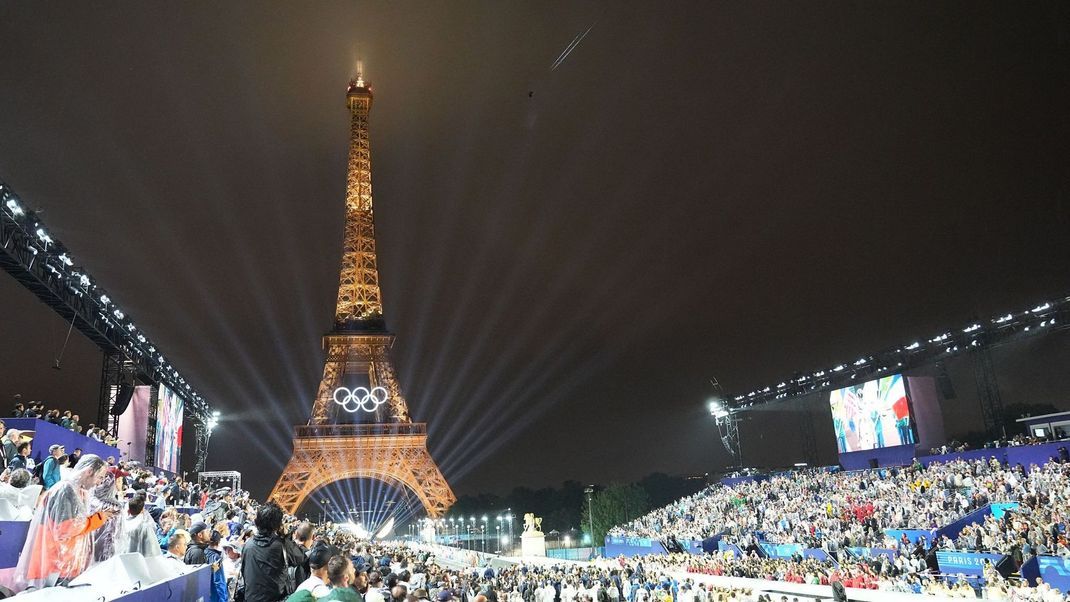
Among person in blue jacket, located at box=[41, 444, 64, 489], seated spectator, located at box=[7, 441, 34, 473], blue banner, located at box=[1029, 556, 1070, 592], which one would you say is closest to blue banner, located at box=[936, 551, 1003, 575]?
blue banner, located at box=[1029, 556, 1070, 592]

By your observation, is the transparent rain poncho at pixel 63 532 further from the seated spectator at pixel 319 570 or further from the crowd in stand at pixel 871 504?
the crowd in stand at pixel 871 504

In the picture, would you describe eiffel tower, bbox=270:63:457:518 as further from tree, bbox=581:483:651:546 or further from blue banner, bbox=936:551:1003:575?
blue banner, bbox=936:551:1003:575

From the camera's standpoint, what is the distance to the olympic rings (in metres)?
49.8

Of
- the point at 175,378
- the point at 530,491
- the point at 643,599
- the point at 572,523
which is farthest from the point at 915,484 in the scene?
the point at 530,491

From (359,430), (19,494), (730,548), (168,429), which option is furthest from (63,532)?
(359,430)

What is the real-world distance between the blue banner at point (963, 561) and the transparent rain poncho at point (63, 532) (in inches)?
828

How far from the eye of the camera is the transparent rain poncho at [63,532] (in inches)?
214

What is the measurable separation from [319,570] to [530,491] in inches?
3977

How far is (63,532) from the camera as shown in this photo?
5586 mm

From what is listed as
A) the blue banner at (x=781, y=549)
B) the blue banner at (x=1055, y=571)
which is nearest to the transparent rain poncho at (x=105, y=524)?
the blue banner at (x=1055, y=571)

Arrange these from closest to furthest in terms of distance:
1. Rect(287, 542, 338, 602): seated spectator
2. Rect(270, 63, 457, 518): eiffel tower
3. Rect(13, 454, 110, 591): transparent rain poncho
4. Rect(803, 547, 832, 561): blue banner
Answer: Rect(287, 542, 338, 602): seated spectator
Rect(13, 454, 110, 591): transparent rain poncho
Rect(803, 547, 832, 561): blue banner
Rect(270, 63, 457, 518): eiffel tower

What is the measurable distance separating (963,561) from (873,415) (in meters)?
17.8

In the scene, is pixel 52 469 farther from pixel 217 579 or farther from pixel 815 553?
pixel 815 553

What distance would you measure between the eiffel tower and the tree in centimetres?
1911
